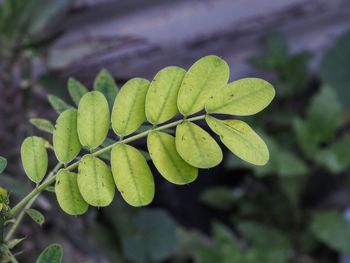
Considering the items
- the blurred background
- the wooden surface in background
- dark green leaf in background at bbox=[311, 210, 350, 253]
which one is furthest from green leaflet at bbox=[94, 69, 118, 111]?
dark green leaf in background at bbox=[311, 210, 350, 253]

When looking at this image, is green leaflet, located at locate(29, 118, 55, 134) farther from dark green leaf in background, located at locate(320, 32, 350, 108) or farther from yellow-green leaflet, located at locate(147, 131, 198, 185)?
dark green leaf in background, located at locate(320, 32, 350, 108)

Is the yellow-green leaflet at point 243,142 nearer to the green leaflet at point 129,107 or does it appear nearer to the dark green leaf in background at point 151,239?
the green leaflet at point 129,107

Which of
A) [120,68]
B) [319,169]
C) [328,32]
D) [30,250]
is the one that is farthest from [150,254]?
[328,32]

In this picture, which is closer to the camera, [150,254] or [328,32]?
[150,254]

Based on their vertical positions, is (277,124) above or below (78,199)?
below

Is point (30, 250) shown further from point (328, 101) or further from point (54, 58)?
point (328, 101)

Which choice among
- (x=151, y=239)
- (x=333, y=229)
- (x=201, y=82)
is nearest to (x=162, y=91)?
(x=201, y=82)
